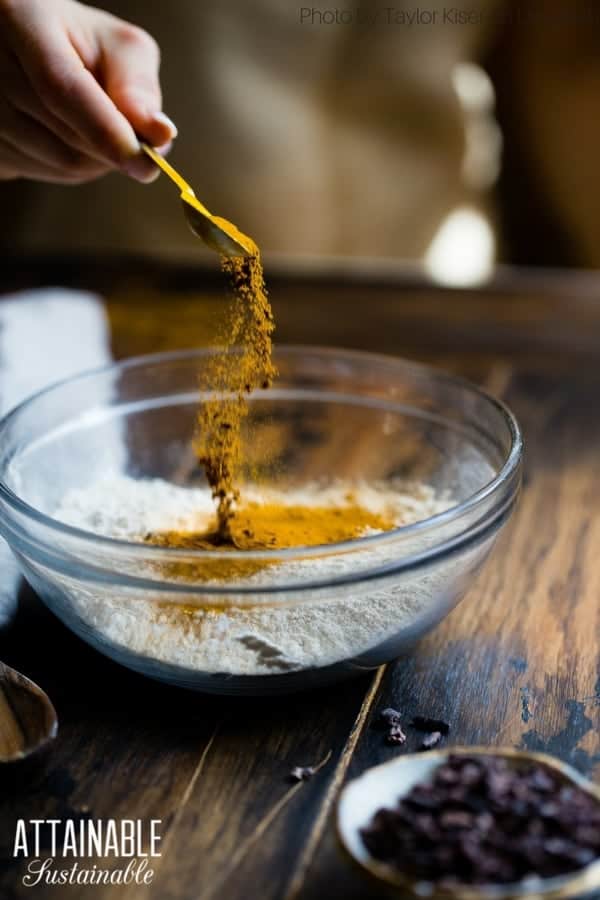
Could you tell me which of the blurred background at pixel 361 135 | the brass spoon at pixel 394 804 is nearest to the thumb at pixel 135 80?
the brass spoon at pixel 394 804

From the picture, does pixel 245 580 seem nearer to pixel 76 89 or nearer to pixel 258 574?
pixel 258 574

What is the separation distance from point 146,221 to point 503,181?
1004 mm

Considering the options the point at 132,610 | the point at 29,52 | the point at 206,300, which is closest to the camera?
the point at 132,610

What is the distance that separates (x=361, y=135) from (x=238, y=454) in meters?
1.44

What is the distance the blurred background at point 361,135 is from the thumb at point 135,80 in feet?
3.11

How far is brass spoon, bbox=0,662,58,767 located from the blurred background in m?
1.36

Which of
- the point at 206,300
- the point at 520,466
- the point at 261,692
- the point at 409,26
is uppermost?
the point at 409,26

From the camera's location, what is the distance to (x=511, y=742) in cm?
84

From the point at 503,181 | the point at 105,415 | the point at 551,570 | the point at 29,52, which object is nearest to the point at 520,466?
the point at 551,570

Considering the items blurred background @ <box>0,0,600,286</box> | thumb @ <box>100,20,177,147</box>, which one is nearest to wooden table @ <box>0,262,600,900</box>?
thumb @ <box>100,20,177,147</box>

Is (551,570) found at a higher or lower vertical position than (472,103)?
lower

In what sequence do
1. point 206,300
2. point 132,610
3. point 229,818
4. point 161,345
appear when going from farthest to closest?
point 206,300 < point 161,345 < point 132,610 < point 229,818

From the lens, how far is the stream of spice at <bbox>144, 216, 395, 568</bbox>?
1.01 metres

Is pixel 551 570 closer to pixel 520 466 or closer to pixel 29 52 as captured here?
pixel 520 466
